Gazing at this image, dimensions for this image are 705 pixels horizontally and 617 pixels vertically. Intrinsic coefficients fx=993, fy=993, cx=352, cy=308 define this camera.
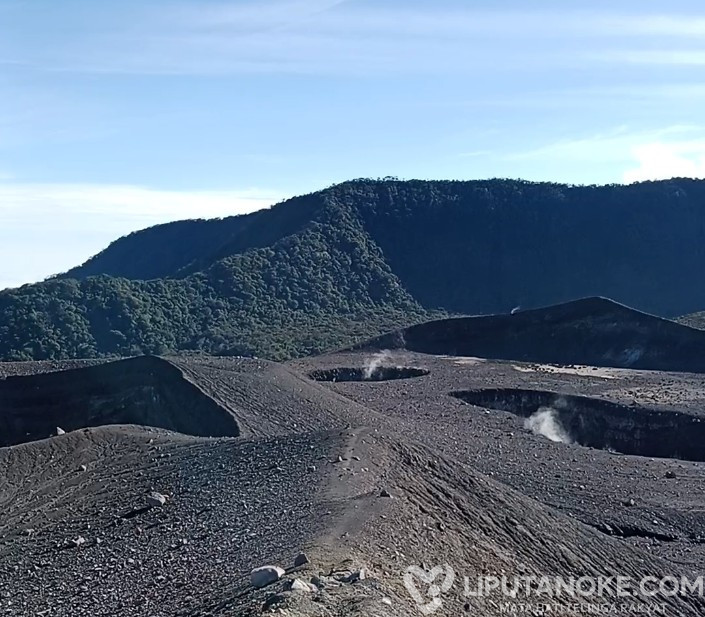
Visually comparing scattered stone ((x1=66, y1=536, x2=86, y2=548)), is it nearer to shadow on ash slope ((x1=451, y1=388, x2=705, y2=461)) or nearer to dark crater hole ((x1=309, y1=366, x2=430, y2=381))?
shadow on ash slope ((x1=451, y1=388, x2=705, y2=461))

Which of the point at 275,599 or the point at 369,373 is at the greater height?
the point at 275,599

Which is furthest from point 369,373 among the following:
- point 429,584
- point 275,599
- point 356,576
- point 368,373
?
point 275,599

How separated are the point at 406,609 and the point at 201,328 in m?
53.4

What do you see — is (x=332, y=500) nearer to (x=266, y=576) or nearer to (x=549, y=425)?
(x=266, y=576)

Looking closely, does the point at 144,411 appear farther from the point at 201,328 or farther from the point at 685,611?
the point at 201,328

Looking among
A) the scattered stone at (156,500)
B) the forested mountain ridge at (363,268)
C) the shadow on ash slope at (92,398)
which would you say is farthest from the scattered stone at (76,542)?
the forested mountain ridge at (363,268)

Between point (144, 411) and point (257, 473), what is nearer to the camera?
point (257, 473)

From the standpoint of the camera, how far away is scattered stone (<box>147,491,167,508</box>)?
17.6 metres

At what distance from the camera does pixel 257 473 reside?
18.3m

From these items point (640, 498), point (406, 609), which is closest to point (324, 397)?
point (640, 498)

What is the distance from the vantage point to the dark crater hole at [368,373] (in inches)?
1665

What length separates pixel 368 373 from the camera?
4378 centimetres

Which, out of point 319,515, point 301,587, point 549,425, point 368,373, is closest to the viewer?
point 301,587

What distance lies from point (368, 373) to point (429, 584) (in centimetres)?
3179
